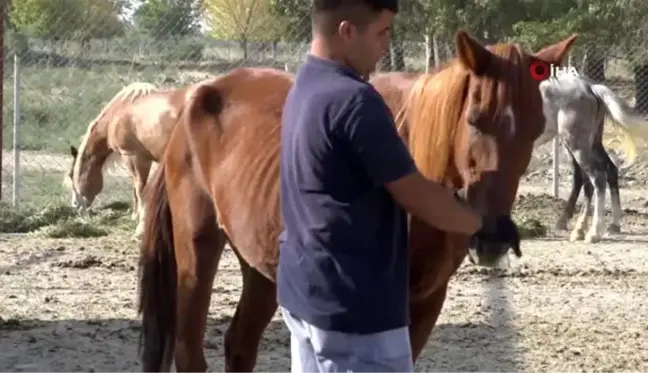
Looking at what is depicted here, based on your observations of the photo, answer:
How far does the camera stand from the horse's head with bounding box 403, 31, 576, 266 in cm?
300

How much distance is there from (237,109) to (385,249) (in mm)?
1991

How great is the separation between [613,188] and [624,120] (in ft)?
2.32

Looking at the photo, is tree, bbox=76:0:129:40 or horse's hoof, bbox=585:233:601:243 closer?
horse's hoof, bbox=585:233:601:243

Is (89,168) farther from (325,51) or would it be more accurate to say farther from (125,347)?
(325,51)

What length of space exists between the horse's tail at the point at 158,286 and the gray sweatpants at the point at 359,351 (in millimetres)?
2248

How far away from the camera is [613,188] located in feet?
36.1

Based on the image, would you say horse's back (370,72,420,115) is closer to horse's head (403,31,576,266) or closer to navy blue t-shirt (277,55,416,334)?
horse's head (403,31,576,266)

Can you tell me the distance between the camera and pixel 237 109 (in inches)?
168

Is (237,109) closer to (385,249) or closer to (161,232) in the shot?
(161,232)

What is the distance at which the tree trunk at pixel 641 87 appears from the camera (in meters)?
15.4

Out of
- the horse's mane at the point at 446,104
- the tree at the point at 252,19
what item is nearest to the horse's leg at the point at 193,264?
the horse's mane at the point at 446,104

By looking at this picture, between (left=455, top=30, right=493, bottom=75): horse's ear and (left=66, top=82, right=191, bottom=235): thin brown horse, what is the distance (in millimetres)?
6643

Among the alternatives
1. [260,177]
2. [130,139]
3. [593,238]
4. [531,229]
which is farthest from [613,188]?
[260,177]

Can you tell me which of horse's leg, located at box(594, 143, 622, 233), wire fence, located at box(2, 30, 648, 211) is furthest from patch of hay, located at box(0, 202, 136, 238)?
horse's leg, located at box(594, 143, 622, 233)
